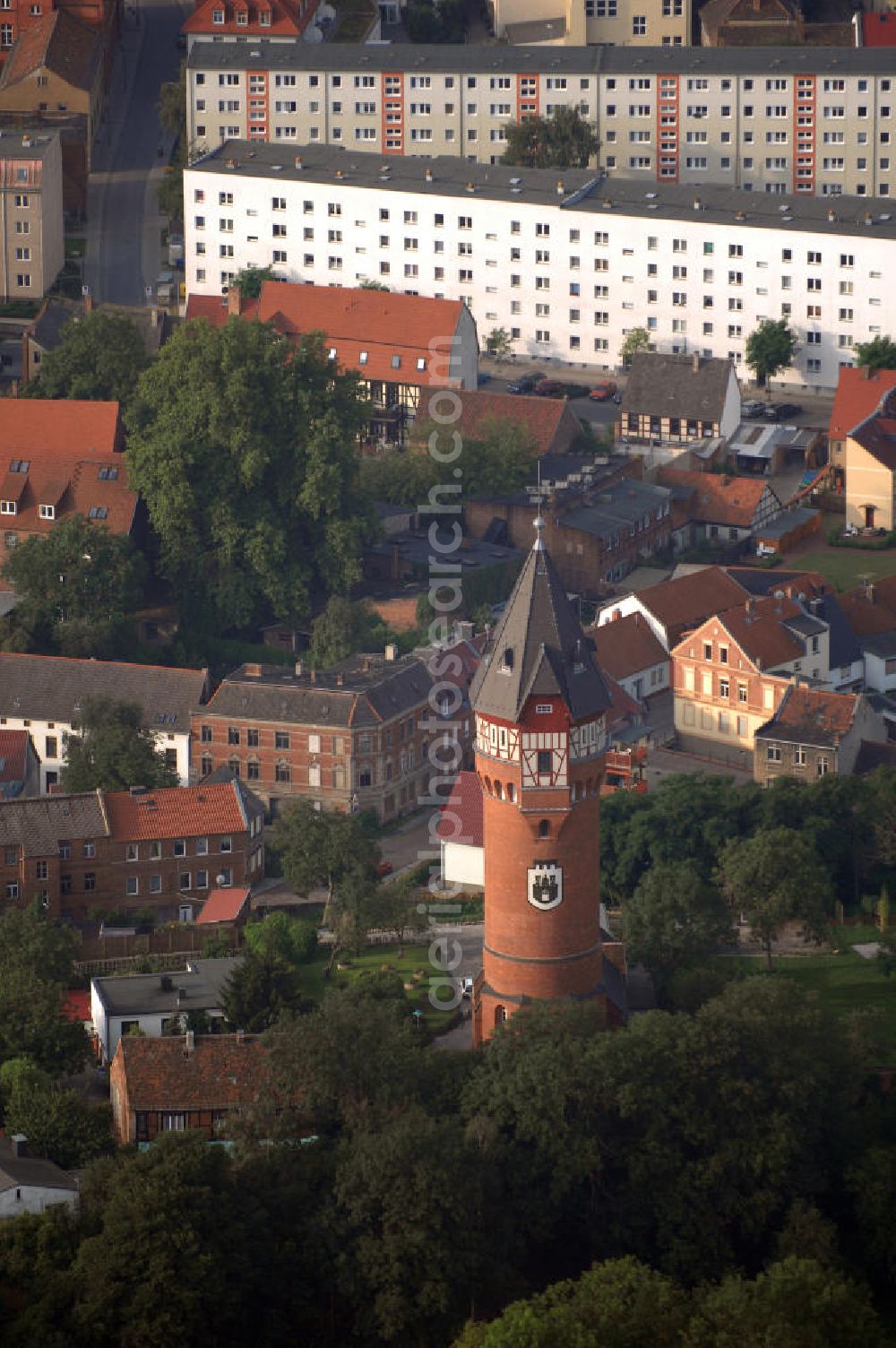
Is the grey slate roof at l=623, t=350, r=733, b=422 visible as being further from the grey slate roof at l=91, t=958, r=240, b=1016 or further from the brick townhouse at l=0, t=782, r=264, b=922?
the grey slate roof at l=91, t=958, r=240, b=1016

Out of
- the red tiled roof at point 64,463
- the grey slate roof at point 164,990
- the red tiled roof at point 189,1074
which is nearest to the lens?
the red tiled roof at point 189,1074

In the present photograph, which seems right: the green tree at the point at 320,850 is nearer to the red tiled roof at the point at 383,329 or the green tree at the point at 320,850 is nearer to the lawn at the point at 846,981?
the lawn at the point at 846,981

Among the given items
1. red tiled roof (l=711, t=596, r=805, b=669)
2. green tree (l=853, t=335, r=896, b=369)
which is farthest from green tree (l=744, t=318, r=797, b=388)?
red tiled roof (l=711, t=596, r=805, b=669)

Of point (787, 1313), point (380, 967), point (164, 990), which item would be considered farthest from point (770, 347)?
point (787, 1313)

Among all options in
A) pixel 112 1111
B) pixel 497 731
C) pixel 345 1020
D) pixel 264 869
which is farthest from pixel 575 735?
pixel 264 869

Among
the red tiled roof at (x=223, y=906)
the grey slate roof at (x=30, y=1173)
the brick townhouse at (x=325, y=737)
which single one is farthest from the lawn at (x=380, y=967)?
the grey slate roof at (x=30, y=1173)

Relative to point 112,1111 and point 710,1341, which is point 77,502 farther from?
point 710,1341

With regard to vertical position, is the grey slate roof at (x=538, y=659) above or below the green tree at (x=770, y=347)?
above

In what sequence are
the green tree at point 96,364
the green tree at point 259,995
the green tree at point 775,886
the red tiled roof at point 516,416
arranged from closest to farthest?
the green tree at point 259,995
the green tree at point 775,886
the red tiled roof at point 516,416
the green tree at point 96,364
